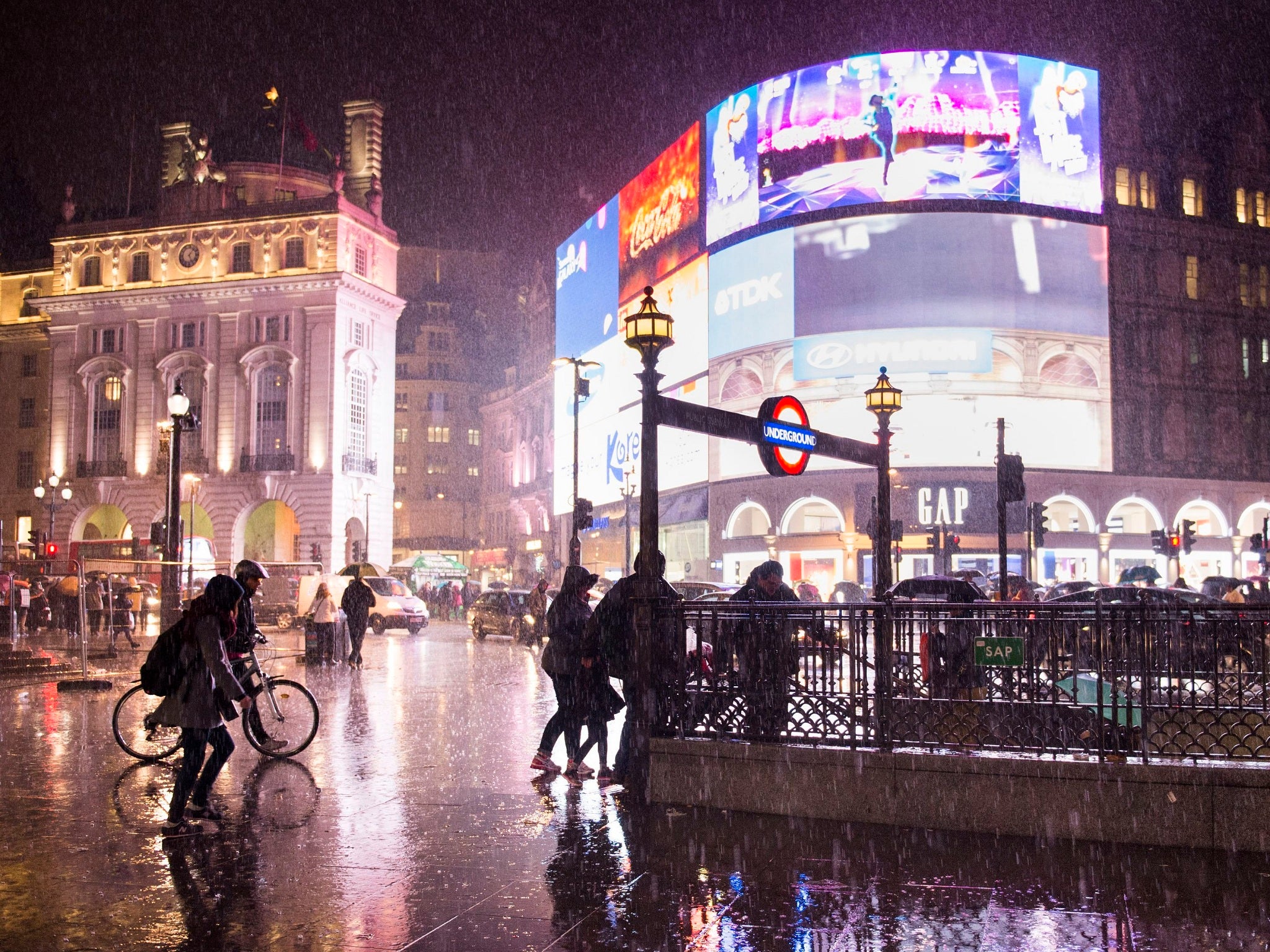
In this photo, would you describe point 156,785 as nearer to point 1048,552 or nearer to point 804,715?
point 804,715

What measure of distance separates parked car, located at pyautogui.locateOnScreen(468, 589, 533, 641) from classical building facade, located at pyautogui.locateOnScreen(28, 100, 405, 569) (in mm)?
28341

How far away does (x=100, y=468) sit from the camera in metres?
68.9

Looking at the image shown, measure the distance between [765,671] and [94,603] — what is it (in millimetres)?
27218

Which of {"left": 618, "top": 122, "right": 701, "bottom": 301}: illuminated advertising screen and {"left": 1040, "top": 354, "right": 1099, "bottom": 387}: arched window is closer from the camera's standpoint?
{"left": 1040, "top": 354, "right": 1099, "bottom": 387}: arched window

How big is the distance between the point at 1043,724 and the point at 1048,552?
4393 centimetres

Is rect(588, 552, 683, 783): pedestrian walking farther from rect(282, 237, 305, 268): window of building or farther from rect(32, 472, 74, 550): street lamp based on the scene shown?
rect(282, 237, 305, 268): window of building

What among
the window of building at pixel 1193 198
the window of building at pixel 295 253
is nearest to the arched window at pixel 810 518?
the window of building at pixel 1193 198

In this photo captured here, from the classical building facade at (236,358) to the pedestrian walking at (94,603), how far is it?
29687mm

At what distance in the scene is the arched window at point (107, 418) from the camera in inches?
2726

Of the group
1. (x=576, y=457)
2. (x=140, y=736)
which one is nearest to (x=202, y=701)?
(x=140, y=736)

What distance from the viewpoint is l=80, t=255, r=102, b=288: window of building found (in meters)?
69.8

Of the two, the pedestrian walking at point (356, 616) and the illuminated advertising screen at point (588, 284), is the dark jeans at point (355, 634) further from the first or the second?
the illuminated advertising screen at point (588, 284)

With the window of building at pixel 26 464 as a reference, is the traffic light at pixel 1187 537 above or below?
below

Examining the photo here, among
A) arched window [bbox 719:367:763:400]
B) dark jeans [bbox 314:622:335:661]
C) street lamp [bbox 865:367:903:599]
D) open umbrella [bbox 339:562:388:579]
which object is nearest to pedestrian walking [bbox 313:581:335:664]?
dark jeans [bbox 314:622:335:661]
